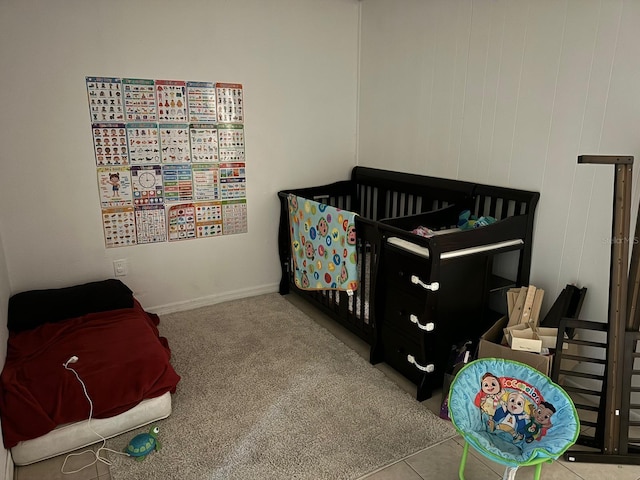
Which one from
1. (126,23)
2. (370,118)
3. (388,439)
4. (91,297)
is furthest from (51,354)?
(370,118)

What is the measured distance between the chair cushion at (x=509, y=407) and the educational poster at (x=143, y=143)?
2.35m

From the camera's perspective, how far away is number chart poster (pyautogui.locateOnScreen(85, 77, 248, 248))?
275 cm

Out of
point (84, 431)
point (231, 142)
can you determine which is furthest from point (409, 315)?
point (231, 142)

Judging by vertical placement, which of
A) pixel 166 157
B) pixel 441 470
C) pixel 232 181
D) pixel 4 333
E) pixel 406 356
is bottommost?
pixel 441 470

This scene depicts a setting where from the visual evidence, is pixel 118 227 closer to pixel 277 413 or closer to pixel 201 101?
pixel 201 101

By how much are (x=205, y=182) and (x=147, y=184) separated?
0.39 metres

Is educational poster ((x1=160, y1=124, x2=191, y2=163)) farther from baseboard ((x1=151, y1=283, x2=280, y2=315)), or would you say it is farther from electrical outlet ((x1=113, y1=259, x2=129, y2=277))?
baseboard ((x1=151, y1=283, x2=280, y2=315))

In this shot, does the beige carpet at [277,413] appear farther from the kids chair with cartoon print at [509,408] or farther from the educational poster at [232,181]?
the educational poster at [232,181]

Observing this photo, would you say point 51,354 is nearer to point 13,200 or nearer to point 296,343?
point 13,200

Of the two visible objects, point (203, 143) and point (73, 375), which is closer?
point (73, 375)

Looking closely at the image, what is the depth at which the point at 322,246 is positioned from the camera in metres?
2.80

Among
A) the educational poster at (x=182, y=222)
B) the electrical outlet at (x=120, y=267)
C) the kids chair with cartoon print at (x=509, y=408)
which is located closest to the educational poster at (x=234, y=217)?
the educational poster at (x=182, y=222)

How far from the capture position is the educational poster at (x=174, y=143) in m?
2.92

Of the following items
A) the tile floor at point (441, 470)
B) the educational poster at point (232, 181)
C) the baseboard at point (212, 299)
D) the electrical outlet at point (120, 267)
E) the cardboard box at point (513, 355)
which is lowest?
the tile floor at point (441, 470)
